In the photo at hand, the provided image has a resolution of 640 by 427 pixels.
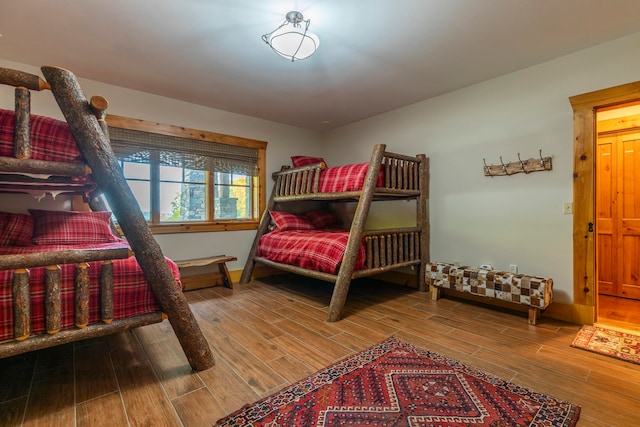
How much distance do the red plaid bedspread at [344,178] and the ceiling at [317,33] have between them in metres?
0.90

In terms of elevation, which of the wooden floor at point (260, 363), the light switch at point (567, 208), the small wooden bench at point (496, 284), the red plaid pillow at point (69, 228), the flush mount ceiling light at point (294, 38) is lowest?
the wooden floor at point (260, 363)

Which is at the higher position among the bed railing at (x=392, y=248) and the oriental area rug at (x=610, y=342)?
the bed railing at (x=392, y=248)

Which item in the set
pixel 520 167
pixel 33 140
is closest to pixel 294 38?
pixel 33 140

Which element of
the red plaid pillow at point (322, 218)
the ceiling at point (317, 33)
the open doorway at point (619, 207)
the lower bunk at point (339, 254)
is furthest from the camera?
the red plaid pillow at point (322, 218)

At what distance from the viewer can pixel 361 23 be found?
2.09 m

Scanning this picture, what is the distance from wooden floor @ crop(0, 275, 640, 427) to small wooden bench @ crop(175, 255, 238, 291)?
0.68m

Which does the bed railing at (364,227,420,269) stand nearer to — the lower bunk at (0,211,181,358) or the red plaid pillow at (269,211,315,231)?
the red plaid pillow at (269,211,315,231)

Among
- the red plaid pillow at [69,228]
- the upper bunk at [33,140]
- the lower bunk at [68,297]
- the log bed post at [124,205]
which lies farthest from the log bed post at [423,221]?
the red plaid pillow at [69,228]

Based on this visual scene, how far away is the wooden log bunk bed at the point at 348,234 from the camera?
2797 mm

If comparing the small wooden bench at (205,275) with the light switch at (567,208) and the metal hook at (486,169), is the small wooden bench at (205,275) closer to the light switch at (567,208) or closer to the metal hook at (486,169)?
the metal hook at (486,169)

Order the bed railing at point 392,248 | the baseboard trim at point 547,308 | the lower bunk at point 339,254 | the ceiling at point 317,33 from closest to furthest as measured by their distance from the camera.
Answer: the ceiling at point 317,33
the baseboard trim at point 547,308
the lower bunk at point 339,254
the bed railing at point 392,248

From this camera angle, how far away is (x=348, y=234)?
3117 mm

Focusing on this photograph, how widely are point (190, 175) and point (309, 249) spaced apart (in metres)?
1.91

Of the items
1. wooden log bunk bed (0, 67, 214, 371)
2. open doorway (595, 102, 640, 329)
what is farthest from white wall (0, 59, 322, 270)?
open doorway (595, 102, 640, 329)
